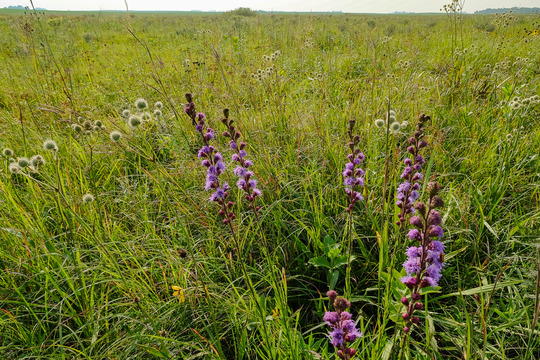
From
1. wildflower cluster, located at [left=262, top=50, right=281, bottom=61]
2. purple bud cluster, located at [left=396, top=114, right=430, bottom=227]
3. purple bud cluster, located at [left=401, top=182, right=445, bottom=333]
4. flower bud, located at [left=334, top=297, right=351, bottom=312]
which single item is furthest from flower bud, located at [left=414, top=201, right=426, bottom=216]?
wildflower cluster, located at [left=262, top=50, right=281, bottom=61]

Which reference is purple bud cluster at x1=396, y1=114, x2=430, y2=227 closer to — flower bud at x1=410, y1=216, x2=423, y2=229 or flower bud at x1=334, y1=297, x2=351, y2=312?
flower bud at x1=410, y1=216, x2=423, y2=229

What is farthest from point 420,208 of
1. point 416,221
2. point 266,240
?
point 266,240

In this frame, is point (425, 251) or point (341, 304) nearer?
point (341, 304)

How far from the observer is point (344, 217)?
2133mm

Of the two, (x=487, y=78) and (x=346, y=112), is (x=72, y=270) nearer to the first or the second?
(x=346, y=112)

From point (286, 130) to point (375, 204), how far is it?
136cm

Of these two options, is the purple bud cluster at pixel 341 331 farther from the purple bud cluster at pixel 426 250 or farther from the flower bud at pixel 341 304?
the purple bud cluster at pixel 426 250

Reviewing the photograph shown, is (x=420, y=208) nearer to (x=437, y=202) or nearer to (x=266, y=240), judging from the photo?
(x=437, y=202)

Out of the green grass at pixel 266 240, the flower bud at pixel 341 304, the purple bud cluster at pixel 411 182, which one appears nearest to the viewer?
the flower bud at pixel 341 304

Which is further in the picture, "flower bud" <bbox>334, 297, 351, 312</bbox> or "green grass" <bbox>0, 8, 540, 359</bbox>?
"green grass" <bbox>0, 8, 540, 359</bbox>

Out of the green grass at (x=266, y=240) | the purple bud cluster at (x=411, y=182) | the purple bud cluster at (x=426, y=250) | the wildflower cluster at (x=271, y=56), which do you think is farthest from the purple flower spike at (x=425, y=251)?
the wildflower cluster at (x=271, y=56)

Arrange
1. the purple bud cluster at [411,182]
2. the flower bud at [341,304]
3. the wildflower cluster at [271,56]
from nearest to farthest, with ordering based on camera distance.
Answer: the flower bud at [341,304]
the purple bud cluster at [411,182]
the wildflower cluster at [271,56]

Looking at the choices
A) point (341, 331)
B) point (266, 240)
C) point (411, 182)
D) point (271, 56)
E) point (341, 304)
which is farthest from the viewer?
point (271, 56)

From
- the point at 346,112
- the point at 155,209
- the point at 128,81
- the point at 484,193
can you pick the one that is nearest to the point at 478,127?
the point at 484,193
